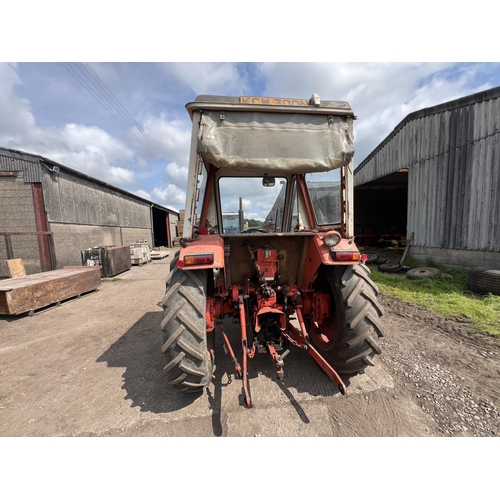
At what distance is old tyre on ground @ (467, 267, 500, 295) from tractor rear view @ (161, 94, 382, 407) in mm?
4254

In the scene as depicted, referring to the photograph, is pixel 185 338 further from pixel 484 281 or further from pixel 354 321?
pixel 484 281

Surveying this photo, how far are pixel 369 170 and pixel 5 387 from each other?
42.6ft

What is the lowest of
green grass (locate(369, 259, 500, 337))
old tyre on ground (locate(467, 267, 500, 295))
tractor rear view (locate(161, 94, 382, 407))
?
green grass (locate(369, 259, 500, 337))

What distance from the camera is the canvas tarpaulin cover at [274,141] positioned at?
7.23 ft

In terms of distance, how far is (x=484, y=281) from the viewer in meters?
4.99

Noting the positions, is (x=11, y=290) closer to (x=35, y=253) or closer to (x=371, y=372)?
(x=35, y=253)

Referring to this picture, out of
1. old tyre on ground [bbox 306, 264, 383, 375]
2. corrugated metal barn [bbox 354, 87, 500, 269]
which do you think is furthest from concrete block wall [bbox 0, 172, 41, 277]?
corrugated metal barn [bbox 354, 87, 500, 269]

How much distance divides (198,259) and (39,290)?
487 cm

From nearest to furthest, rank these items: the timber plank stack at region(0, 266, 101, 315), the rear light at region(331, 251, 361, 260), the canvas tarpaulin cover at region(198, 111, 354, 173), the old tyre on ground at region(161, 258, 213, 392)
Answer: the old tyre on ground at region(161, 258, 213, 392) < the canvas tarpaulin cover at region(198, 111, 354, 173) < the rear light at region(331, 251, 361, 260) < the timber plank stack at region(0, 266, 101, 315)

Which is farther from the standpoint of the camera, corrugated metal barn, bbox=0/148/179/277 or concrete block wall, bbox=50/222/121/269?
concrete block wall, bbox=50/222/121/269

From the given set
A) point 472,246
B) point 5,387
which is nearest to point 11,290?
point 5,387

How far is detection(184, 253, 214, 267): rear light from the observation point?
2.18 metres

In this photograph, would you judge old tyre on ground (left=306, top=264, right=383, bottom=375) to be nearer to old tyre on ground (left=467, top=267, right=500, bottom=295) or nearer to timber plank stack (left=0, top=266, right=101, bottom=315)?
old tyre on ground (left=467, top=267, right=500, bottom=295)

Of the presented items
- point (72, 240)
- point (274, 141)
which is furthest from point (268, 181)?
point (72, 240)
